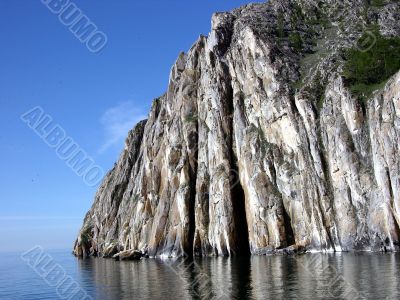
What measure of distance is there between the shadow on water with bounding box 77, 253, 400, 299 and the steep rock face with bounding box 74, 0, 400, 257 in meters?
20.3

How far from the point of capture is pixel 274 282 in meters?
51.1

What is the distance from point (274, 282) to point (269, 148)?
57335 mm

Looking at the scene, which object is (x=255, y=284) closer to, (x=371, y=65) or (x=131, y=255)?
(x=371, y=65)

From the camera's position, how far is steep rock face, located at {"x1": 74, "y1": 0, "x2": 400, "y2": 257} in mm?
85375

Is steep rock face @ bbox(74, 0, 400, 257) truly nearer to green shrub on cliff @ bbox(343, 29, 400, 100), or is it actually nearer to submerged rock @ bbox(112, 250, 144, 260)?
submerged rock @ bbox(112, 250, 144, 260)

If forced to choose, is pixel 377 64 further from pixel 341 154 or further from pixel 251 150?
pixel 251 150

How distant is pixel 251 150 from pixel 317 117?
693 inches

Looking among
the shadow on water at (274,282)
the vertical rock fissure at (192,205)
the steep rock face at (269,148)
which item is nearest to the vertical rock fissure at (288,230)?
the steep rock face at (269,148)

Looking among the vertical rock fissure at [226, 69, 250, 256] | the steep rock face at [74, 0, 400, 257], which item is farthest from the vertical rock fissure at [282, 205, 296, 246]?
the vertical rock fissure at [226, 69, 250, 256]

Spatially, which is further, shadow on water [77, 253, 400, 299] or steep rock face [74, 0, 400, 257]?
steep rock face [74, 0, 400, 257]

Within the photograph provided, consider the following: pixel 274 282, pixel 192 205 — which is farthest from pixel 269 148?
pixel 274 282

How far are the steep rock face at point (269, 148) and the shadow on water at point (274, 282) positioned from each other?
2029 centimetres

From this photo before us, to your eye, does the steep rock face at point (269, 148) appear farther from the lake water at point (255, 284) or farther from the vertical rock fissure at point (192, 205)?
the lake water at point (255, 284)

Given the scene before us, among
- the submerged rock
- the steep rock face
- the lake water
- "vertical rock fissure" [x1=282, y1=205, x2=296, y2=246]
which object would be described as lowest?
the lake water
